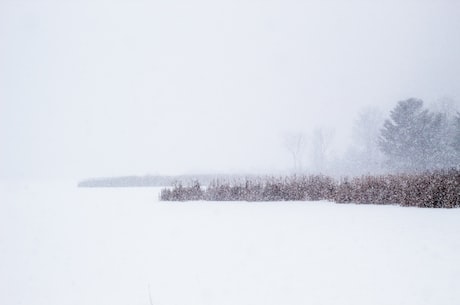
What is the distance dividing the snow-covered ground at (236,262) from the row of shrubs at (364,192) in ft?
10.6

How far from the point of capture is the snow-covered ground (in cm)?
527

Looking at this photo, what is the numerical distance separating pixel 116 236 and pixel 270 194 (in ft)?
39.3

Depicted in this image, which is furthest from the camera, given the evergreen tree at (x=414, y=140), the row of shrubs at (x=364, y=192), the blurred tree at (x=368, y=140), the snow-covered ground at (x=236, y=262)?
the blurred tree at (x=368, y=140)

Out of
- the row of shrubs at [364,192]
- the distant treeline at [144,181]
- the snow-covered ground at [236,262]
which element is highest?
the snow-covered ground at [236,262]

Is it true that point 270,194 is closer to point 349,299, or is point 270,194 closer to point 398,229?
point 398,229

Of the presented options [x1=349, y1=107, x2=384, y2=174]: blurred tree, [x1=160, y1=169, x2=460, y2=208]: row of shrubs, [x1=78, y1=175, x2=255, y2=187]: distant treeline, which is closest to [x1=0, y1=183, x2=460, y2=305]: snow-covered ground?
[x1=160, y1=169, x2=460, y2=208]: row of shrubs

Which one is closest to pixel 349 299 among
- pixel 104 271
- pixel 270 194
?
pixel 104 271

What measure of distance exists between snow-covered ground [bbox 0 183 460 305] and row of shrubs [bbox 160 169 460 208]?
3223mm

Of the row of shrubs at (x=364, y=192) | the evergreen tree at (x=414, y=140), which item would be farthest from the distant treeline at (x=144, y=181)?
the row of shrubs at (x=364, y=192)

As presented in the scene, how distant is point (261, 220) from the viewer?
1205 centimetres

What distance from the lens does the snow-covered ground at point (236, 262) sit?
5273mm

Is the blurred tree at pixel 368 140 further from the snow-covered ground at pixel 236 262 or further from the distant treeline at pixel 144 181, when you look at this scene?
the snow-covered ground at pixel 236 262

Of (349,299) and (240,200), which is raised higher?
(349,299)

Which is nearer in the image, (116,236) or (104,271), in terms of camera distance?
(104,271)
